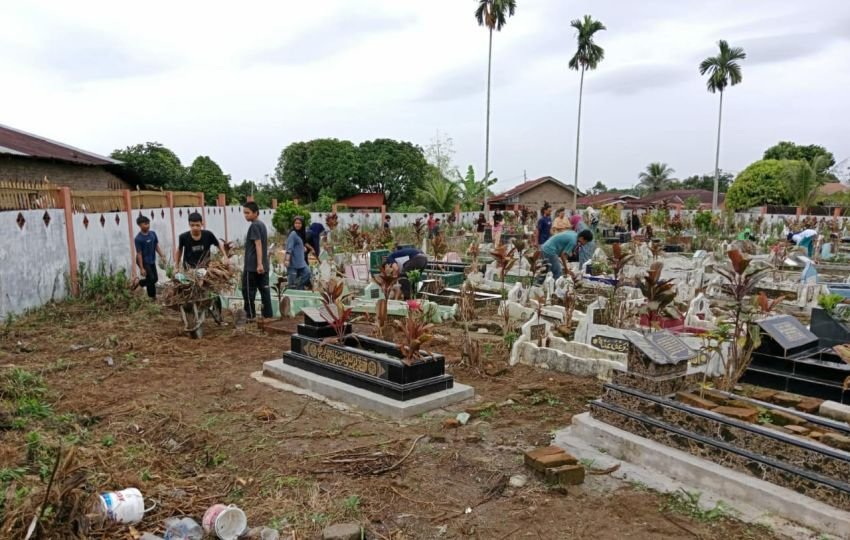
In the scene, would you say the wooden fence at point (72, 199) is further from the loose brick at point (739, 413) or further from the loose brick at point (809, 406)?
the loose brick at point (809, 406)

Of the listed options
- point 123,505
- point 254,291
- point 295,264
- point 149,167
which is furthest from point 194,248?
point 149,167

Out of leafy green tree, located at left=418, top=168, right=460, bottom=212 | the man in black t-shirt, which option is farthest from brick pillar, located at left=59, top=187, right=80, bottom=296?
leafy green tree, located at left=418, top=168, right=460, bottom=212

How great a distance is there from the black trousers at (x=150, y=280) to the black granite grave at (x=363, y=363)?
446 centimetres

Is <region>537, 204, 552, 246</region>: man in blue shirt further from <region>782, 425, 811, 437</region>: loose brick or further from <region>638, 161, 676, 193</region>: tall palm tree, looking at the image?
<region>638, 161, 676, 193</region>: tall palm tree

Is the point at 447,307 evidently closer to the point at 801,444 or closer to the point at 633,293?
the point at 633,293

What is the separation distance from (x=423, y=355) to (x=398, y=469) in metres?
1.44

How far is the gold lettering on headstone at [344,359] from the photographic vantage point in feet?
17.0

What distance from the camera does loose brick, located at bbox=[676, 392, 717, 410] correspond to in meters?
3.93

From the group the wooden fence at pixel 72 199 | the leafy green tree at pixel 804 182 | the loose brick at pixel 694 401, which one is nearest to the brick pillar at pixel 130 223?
the wooden fence at pixel 72 199

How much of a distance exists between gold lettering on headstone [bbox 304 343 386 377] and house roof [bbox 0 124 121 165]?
14.7 m

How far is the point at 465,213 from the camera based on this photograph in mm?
32781

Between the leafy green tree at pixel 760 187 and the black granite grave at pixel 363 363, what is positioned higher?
the leafy green tree at pixel 760 187

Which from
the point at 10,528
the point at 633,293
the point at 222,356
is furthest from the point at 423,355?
the point at 633,293

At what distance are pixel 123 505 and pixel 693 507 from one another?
3.03 metres
